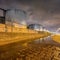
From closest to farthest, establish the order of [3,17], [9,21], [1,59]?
[1,59] < [3,17] < [9,21]

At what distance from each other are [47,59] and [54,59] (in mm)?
478

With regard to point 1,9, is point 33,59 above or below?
below

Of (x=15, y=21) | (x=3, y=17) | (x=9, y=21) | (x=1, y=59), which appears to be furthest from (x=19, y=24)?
(x=1, y=59)

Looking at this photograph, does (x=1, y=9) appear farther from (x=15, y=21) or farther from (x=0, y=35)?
(x=0, y=35)

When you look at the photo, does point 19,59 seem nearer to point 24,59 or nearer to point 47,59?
point 24,59

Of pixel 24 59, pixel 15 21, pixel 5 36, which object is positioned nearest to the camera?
pixel 24 59

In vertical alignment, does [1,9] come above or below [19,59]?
above

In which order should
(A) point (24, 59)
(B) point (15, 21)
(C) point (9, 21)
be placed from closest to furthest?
(A) point (24, 59), (C) point (9, 21), (B) point (15, 21)

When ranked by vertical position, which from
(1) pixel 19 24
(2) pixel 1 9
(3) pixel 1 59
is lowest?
(3) pixel 1 59

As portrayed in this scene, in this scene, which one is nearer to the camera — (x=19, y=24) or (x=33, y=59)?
(x=33, y=59)

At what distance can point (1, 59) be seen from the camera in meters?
10.2

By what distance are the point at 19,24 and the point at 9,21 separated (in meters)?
13.9

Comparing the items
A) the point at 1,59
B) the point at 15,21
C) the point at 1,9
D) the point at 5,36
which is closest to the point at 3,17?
the point at 1,9

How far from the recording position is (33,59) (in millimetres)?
9523
